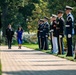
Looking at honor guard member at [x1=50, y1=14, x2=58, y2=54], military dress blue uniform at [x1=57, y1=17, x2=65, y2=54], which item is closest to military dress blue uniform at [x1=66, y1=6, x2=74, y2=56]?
military dress blue uniform at [x1=57, y1=17, x2=65, y2=54]

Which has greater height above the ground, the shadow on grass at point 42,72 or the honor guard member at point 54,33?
the honor guard member at point 54,33

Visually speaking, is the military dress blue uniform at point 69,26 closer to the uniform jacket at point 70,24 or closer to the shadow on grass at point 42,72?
the uniform jacket at point 70,24

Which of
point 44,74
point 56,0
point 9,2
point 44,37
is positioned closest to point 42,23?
point 44,37

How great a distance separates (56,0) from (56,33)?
21.8 m

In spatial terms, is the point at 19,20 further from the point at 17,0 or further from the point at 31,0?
the point at 17,0

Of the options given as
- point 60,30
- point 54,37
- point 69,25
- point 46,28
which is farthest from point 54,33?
point 46,28

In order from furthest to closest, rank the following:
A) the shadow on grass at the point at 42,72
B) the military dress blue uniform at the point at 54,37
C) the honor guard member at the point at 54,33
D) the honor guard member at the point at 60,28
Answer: the honor guard member at the point at 54,33, the military dress blue uniform at the point at 54,37, the honor guard member at the point at 60,28, the shadow on grass at the point at 42,72

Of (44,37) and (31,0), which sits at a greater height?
(31,0)

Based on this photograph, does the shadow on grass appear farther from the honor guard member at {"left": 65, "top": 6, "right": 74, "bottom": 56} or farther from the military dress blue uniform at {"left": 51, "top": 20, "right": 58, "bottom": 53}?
the military dress blue uniform at {"left": 51, "top": 20, "right": 58, "bottom": 53}

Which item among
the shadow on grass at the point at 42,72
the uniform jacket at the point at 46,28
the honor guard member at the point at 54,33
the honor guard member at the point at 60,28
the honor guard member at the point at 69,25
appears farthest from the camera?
the uniform jacket at the point at 46,28

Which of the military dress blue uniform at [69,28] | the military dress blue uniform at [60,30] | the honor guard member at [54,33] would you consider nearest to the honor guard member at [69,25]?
the military dress blue uniform at [69,28]

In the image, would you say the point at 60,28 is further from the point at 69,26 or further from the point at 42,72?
the point at 42,72

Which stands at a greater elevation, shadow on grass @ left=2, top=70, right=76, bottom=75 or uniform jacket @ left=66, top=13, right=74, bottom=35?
uniform jacket @ left=66, top=13, right=74, bottom=35

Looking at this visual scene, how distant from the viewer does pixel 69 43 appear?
77.2 ft
